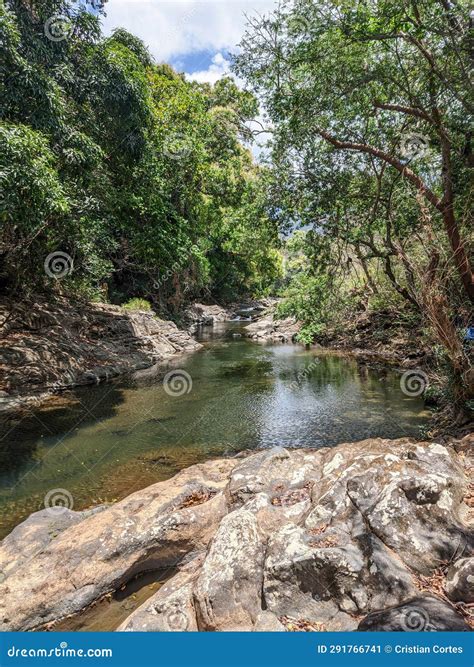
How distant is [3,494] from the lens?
6266 mm

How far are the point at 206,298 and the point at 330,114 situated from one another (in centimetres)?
3178

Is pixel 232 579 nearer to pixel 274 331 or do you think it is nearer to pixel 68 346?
pixel 68 346

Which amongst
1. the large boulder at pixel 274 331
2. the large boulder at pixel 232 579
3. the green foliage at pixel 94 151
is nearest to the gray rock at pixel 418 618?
the large boulder at pixel 232 579

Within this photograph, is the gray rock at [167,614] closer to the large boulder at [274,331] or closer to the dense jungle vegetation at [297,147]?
the dense jungle vegetation at [297,147]

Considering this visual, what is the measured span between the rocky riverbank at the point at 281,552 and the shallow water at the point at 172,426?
1.86 meters

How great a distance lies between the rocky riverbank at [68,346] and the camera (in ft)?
37.7

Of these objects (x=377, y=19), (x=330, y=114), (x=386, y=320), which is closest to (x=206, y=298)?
(x=386, y=320)

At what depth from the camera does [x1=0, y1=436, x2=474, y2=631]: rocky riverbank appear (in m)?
3.10

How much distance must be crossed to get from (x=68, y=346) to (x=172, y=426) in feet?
22.2

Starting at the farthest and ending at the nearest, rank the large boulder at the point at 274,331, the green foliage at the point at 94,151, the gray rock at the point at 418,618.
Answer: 1. the large boulder at the point at 274,331
2. the green foliage at the point at 94,151
3. the gray rock at the point at 418,618

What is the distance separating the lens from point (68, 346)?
13.9m

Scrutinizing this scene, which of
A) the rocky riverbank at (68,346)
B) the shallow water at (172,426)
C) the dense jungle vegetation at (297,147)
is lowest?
the shallow water at (172,426)

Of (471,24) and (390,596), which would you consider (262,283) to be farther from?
(390,596)

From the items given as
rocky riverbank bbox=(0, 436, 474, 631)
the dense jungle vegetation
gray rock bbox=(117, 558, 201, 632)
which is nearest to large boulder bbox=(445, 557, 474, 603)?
rocky riverbank bbox=(0, 436, 474, 631)
